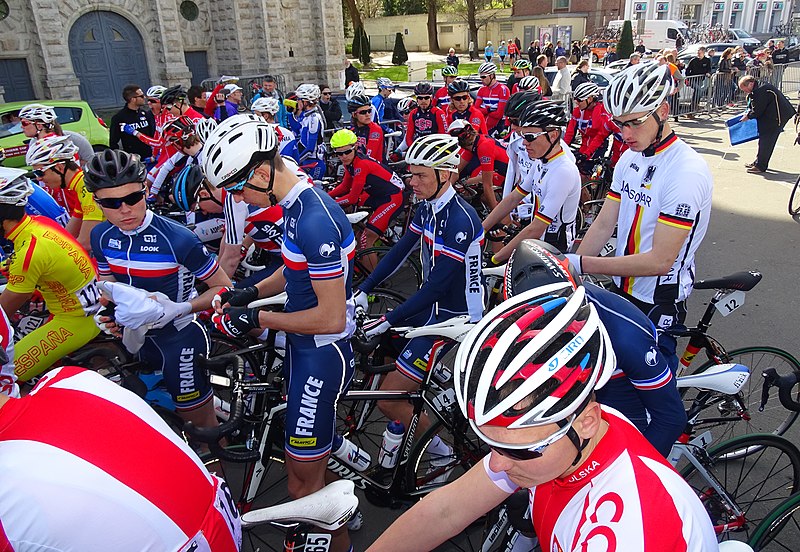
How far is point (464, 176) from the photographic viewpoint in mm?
8281

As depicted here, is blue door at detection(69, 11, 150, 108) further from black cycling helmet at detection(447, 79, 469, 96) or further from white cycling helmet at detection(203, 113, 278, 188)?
white cycling helmet at detection(203, 113, 278, 188)

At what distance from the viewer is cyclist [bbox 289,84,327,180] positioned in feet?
32.0

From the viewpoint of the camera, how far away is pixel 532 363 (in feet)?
4.91

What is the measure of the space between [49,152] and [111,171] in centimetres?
237

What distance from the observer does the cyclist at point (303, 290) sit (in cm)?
284

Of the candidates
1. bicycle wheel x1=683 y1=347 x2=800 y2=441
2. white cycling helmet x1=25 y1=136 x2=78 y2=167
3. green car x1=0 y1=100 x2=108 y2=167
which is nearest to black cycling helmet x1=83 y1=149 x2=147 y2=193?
white cycling helmet x1=25 y1=136 x2=78 y2=167

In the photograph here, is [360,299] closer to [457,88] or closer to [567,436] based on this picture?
[567,436]

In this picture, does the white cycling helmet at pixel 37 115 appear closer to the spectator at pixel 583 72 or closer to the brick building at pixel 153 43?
the spectator at pixel 583 72

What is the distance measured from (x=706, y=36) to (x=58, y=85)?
44980 mm

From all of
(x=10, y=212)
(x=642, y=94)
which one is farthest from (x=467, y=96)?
(x=10, y=212)

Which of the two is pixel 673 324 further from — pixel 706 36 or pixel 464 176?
pixel 706 36

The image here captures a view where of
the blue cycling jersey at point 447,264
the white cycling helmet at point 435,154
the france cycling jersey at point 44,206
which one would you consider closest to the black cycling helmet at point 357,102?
the france cycling jersey at point 44,206

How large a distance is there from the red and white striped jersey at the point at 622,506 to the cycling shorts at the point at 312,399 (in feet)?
5.28

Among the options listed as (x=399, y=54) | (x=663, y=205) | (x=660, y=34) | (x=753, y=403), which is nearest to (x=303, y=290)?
(x=663, y=205)
